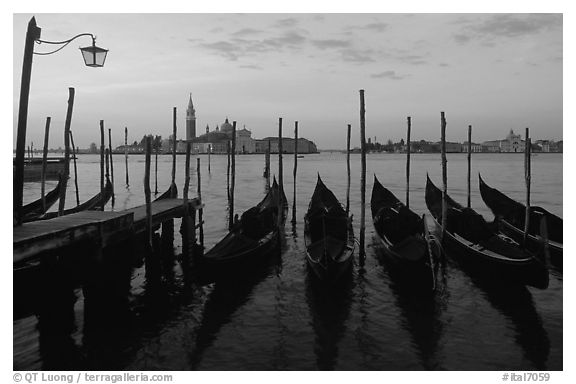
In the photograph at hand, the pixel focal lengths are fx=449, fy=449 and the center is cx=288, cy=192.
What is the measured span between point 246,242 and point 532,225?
24.5ft

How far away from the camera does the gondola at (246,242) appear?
8.33 m

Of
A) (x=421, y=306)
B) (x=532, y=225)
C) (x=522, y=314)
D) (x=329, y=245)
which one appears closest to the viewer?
(x=522, y=314)

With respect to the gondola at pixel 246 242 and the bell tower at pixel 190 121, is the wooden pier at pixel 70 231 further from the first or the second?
the bell tower at pixel 190 121

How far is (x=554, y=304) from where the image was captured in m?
7.71

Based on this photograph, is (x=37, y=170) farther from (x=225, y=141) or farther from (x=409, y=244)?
(x=225, y=141)

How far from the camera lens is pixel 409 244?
980 cm

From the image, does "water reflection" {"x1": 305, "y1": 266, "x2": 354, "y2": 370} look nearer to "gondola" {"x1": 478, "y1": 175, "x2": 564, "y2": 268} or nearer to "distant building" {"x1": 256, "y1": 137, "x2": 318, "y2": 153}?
"gondola" {"x1": 478, "y1": 175, "x2": 564, "y2": 268}

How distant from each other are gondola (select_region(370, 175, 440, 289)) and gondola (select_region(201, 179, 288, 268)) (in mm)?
2676

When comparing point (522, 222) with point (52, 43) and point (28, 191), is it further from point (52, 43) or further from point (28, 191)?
point (28, 191)

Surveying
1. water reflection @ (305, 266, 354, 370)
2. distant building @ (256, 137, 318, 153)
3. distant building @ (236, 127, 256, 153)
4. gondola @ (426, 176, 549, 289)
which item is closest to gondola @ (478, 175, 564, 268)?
gondola @ (426, 176, 549, 289)

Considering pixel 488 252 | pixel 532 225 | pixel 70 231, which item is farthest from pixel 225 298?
pixel 532 225
